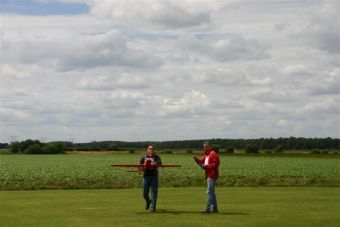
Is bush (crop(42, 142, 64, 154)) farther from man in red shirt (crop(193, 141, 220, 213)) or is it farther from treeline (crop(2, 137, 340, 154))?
man in red shirt (crop(193, 141, 220, 213))

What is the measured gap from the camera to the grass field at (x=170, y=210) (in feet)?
52.0

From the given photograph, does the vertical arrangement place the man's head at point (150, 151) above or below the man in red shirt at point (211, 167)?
above

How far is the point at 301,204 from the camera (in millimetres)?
20875

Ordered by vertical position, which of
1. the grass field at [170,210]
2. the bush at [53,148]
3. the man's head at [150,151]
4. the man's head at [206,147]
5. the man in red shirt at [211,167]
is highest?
the bush at [53,148]

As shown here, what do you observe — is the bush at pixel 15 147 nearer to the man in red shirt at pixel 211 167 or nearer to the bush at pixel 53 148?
the bush at pixel 53 148

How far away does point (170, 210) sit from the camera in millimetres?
19016

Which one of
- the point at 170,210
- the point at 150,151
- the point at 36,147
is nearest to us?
the point at 150,151

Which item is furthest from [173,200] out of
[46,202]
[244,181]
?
[244,181]

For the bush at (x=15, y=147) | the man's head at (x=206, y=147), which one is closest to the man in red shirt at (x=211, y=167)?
the man's head at (x=206, y=147)

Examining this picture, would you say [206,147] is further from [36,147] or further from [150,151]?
[36,147]

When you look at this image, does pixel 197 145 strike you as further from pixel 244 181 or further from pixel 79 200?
pixel 79 200

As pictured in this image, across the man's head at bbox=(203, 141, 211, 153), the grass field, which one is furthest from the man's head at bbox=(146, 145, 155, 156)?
the grass field

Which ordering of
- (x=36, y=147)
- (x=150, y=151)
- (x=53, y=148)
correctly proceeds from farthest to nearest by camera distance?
1. (x=36, y=147)
2. (x=53, y=148)
3. (x=150, y=151)

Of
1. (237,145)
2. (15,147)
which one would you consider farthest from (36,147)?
(237,145)
